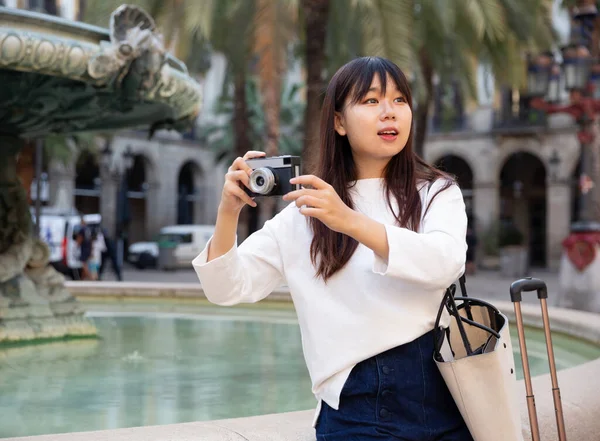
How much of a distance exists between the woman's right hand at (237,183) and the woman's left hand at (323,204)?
0.67 feet

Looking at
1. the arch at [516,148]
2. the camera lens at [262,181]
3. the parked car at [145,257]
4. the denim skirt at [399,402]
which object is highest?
the arch at [516,148]

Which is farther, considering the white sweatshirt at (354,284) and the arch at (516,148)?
the arch at (516,148)

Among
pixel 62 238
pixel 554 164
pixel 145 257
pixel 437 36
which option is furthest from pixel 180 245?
pixel 437 36

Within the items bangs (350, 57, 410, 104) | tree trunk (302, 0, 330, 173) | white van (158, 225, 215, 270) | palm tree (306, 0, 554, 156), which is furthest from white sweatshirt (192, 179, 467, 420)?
white van (158, 225, 215, 270)

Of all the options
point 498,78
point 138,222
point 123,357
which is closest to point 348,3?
point 498,78

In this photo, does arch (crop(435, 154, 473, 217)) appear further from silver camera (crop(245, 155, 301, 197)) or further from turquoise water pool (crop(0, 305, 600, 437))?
silver camera (crop(245, 155, 301, 197))

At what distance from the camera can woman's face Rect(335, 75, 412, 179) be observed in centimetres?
225

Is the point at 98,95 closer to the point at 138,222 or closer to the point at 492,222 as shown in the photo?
the point at 492,222

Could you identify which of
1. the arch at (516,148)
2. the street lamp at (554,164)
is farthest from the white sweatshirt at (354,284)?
the arch at (516,148)

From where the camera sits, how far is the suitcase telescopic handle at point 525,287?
2.24m

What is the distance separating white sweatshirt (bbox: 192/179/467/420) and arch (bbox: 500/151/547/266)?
4098 centimetres

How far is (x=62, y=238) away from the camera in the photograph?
25141 mm

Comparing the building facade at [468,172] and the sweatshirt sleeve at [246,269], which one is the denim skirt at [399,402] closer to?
the sweatshirt sleeve at [246,269]

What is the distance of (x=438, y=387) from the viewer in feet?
7.11
